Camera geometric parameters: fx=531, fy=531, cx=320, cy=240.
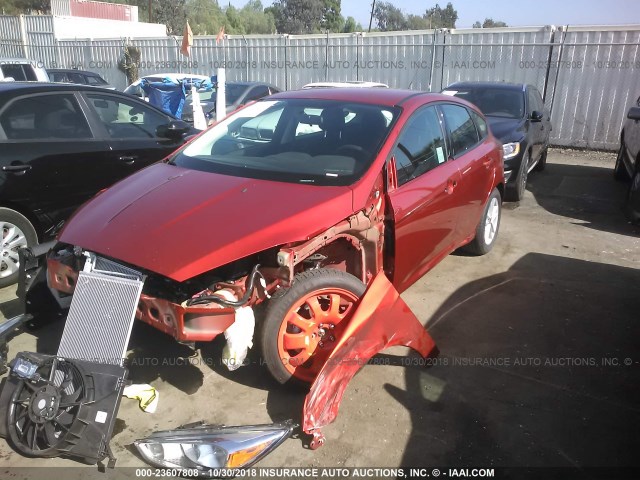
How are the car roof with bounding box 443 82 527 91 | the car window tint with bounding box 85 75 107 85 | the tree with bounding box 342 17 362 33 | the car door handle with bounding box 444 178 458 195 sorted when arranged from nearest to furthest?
the car door handle with bounding box 444 178 458 195 → the car roof with bounding box 443 82 527 91 → the car window tint with bounding box 85 75 107 85 → the tree with bounding box 342 17 362 33

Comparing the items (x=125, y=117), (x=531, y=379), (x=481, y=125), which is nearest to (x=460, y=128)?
(x=481, y=125)

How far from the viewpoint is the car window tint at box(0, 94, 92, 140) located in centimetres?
454

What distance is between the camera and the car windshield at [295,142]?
352cm

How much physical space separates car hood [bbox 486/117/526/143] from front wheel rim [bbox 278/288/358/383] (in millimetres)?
5092

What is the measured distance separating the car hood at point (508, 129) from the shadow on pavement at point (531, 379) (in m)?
3.06

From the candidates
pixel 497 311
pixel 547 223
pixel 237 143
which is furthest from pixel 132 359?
pixel 547 223

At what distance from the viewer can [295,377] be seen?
122 inches

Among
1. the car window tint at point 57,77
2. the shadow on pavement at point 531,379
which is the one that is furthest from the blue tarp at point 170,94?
the shadow on pavement at point 531,379

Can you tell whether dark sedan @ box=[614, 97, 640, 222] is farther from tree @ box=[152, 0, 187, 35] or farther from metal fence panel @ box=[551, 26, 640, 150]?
tree @ box=[152, 0, 187, 35]

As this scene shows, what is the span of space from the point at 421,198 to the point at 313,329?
1335 mm

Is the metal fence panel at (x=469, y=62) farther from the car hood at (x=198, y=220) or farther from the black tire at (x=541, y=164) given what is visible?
the car hood at (x=198, y=220)

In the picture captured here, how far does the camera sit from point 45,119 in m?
4.75

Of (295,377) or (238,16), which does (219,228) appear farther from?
(238,16)

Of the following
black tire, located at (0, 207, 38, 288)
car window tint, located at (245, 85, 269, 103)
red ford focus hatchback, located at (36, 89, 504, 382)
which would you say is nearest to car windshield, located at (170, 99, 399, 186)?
red ford focus hatchback, located at (36, 89, 504, 382)
